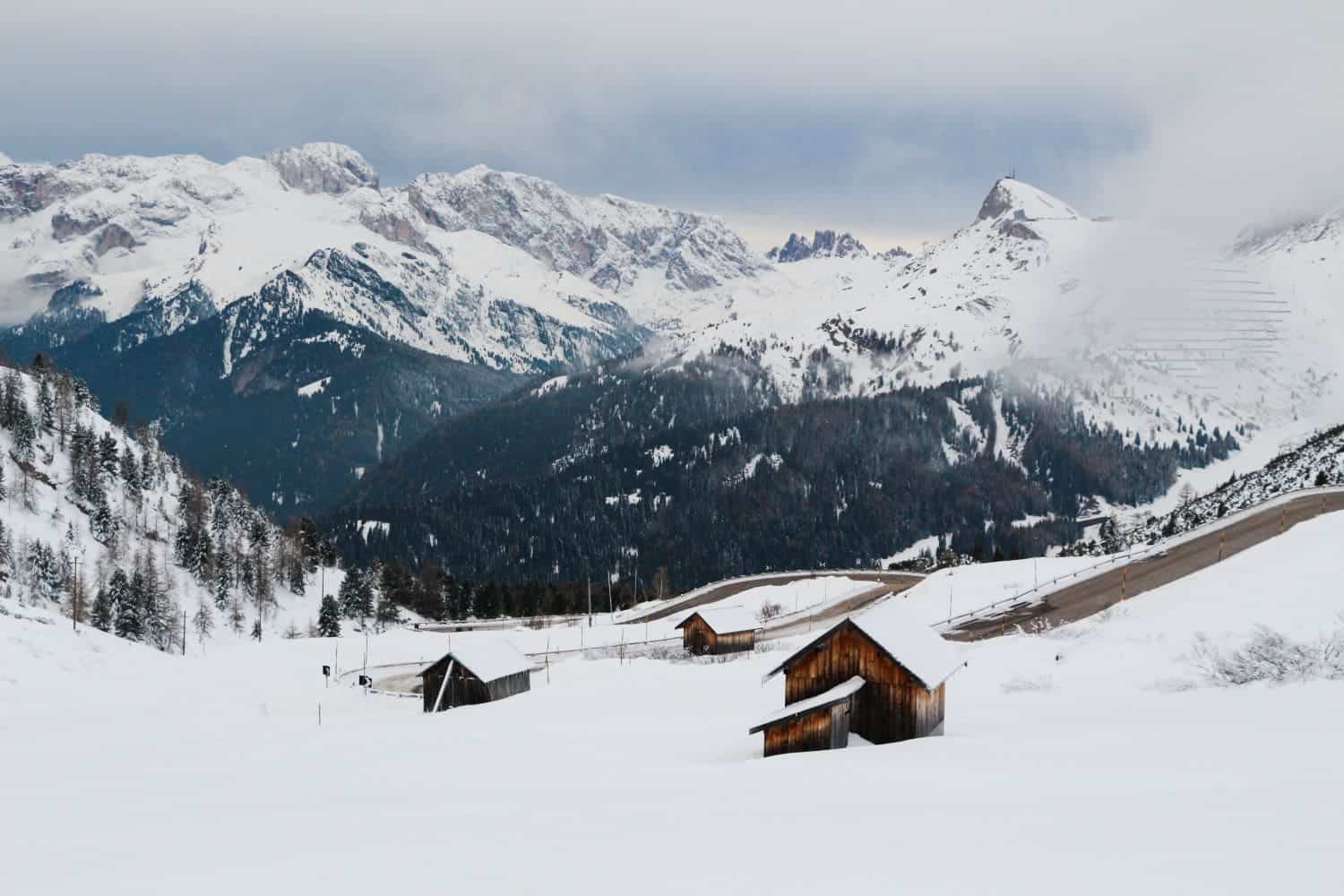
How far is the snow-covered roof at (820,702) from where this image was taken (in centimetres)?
2861

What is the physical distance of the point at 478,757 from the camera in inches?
1312

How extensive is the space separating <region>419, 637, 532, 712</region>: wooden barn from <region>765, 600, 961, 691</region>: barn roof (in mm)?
29304

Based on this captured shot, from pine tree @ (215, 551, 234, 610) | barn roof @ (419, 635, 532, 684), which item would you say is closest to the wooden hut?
barn roof @ (419, 635, 532, 684)

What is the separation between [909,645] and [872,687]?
203 centimetres

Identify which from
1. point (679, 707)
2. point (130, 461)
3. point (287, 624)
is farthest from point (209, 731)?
point (130, 461)

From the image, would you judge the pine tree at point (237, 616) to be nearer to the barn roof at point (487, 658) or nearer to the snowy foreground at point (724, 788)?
the snowy foreground at point (724, 788)

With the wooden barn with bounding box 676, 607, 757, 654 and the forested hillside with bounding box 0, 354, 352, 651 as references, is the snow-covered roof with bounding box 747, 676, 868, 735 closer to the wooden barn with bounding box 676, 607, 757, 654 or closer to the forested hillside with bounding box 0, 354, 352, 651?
the wooden barn with bounding box 676, 607, 757, 654

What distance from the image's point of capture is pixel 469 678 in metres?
56.5

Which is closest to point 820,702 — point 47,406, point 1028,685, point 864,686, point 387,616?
point 864,686

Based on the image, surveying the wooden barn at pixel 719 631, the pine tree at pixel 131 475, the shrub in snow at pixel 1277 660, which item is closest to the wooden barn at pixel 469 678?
the wooden barn at pixel 719 631

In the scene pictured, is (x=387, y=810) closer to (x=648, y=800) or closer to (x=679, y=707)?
(x=648, y=800)

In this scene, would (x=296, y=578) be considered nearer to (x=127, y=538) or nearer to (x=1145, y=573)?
(x=127, y=538)

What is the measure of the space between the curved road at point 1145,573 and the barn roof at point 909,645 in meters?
36.4

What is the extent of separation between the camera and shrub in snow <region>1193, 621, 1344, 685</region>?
2956 centimetres
